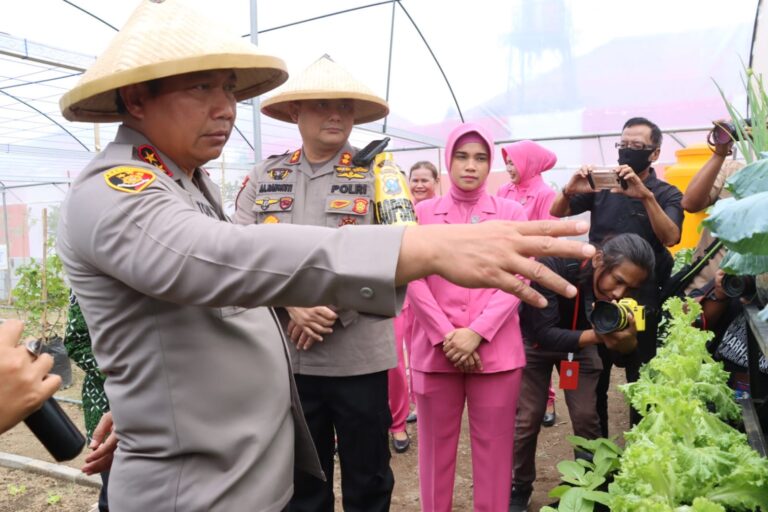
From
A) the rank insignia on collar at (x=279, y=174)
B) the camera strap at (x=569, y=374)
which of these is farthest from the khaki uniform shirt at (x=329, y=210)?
the camera strap at (x=569, y=374)

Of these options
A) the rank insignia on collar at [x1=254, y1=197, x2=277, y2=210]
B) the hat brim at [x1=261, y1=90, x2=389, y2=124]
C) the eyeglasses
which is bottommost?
the rank insignia on collar at [x1=254, y1=197, x2=277, y2=210]

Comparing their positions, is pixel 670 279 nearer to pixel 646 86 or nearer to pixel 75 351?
pixel 75 351

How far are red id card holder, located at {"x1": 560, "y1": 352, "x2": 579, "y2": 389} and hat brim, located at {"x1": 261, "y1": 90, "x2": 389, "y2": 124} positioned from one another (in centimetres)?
139

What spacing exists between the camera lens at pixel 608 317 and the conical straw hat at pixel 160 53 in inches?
66.7

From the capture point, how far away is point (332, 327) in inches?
92.4

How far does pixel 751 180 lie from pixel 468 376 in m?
1.57

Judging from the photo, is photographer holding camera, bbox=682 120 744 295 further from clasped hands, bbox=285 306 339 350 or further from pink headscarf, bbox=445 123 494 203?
clasped hands, bbox=285 306 339 350

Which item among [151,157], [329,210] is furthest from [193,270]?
[329,210]

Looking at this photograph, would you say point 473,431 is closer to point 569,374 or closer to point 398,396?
point 569,374

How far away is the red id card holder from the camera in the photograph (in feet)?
9.27

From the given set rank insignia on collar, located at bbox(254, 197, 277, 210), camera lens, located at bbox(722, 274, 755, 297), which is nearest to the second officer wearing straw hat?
rank insignia on collar, located at bbox(254, 197, 277, 210)

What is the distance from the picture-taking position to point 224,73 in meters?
1.39

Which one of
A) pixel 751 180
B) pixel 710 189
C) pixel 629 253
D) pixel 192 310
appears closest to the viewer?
pixel 192 310

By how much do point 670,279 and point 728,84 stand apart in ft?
17.5
